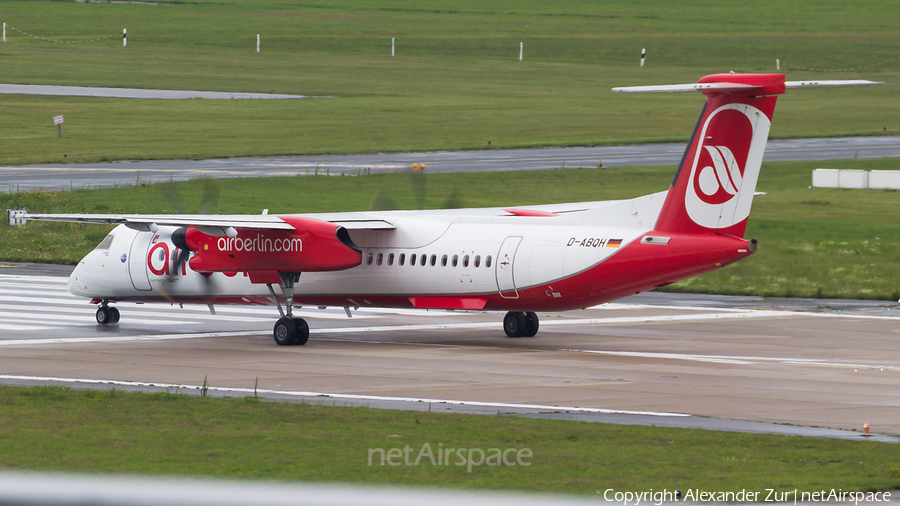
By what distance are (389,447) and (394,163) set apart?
149 ft

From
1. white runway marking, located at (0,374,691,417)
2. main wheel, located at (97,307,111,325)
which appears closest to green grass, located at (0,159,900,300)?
main wheel, located at (97,307,111,325)

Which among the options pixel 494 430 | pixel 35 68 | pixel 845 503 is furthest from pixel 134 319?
pixel 35 68

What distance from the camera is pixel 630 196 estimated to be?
47.8 metres

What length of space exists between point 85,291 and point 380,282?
7986 mm

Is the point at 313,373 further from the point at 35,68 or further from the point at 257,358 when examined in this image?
the point at 35,68

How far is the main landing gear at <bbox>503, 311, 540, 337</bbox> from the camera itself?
26.6 meters

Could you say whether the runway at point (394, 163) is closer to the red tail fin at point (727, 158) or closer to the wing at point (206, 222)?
the wing at point (206, 222)

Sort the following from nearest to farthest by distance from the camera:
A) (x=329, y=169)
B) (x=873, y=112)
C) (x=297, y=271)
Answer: (x=297, y=271)
(x=329, y=169)
(x=873, y=112)

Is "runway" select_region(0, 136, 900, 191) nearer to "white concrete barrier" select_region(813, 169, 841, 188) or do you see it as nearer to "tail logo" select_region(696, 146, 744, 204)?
"white concrete barrier" select_region(813, 169, 841, 188)

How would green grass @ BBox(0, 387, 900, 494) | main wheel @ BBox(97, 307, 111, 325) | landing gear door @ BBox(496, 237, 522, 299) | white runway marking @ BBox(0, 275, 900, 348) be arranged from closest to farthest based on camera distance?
green grass @ BBox(0, 387, 900, 494), landing gear door @ BBox(496, 237, 522, 299), white runway marking @ BBox(0, 275, 900, 348), main wheel @ BBox(97, 307, 111, 325)

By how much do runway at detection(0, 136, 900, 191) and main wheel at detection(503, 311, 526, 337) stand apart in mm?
27635

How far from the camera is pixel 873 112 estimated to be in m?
80.1

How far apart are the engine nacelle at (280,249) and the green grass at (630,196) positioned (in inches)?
329

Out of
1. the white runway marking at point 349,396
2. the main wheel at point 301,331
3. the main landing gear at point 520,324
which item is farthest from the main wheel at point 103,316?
the main landing gear at point 520,324
